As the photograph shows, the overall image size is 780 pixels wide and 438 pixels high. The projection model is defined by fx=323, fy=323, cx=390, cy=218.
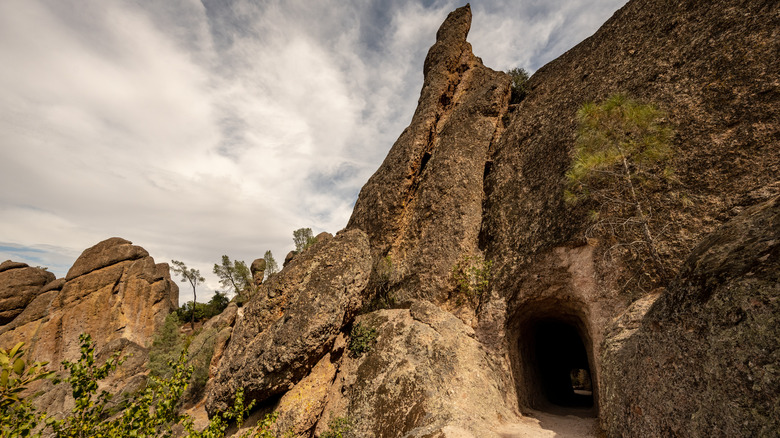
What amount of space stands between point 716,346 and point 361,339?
37.3 feet

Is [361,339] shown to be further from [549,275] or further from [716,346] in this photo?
[716,346]

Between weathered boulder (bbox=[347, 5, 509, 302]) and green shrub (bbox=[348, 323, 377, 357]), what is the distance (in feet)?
8.46

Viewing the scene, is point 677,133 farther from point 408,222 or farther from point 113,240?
point 113,240

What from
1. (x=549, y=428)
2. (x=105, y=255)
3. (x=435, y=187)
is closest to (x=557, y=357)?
(x=549, y=428)

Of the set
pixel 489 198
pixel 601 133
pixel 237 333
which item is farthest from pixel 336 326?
pixel 601 133

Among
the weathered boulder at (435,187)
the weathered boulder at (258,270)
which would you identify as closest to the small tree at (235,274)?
the weathered boulder at (258,270)

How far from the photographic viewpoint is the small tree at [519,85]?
847 inches

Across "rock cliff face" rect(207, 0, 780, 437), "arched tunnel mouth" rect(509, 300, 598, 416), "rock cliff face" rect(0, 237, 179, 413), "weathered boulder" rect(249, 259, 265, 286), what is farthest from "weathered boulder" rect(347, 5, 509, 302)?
"weathered boulder" rect(249, 259, 265, 286)

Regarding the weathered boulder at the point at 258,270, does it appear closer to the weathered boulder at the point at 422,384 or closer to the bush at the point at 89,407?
the weathered boulder at the point at 422,384

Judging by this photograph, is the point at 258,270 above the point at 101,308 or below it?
above

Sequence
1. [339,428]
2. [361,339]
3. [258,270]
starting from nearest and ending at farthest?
[339,428] < [361,339] < [258,270]

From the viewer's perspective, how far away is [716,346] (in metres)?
5.34

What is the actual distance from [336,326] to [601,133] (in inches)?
494

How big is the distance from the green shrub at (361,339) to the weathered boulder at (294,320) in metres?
0.75
